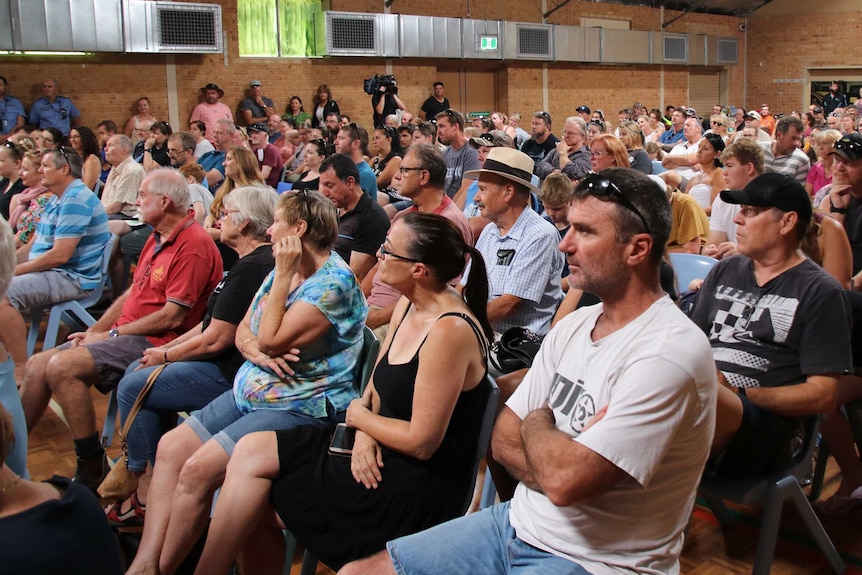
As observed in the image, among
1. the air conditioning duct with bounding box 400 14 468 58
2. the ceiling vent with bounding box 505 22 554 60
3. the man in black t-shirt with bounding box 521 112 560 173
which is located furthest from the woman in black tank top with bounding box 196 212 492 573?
the ceiling vent with bounding box 505 22 554 60

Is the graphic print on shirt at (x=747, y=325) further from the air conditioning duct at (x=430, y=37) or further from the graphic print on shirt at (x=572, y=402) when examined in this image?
the air conditioning duct at (x=430, y=37)

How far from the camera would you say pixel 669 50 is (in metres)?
19.1

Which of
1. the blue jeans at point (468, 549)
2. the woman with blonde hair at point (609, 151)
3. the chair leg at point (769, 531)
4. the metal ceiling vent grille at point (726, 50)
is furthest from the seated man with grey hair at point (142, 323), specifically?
the metal ceiling vent grille at point (726, 50)

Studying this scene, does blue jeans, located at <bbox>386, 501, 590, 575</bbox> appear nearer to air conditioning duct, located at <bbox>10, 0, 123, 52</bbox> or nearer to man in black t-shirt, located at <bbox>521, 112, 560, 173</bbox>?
man in black t-shirt, located at <bbox>521, 112, 560, 173</bbox>

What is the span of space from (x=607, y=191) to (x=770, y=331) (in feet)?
3.20

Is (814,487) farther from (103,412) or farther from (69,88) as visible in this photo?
(69,88)

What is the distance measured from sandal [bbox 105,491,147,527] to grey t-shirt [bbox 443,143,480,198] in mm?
4014

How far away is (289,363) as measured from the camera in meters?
2.52

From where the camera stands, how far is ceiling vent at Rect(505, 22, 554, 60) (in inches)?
620

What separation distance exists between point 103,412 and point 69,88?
8.68 m

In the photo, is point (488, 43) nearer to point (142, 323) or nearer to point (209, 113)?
point (209, 113)

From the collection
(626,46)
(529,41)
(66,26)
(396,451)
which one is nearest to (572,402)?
(396,451)

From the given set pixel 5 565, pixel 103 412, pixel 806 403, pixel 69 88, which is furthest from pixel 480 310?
pixel 69 88

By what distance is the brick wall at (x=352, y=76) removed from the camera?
1148 centimetres
